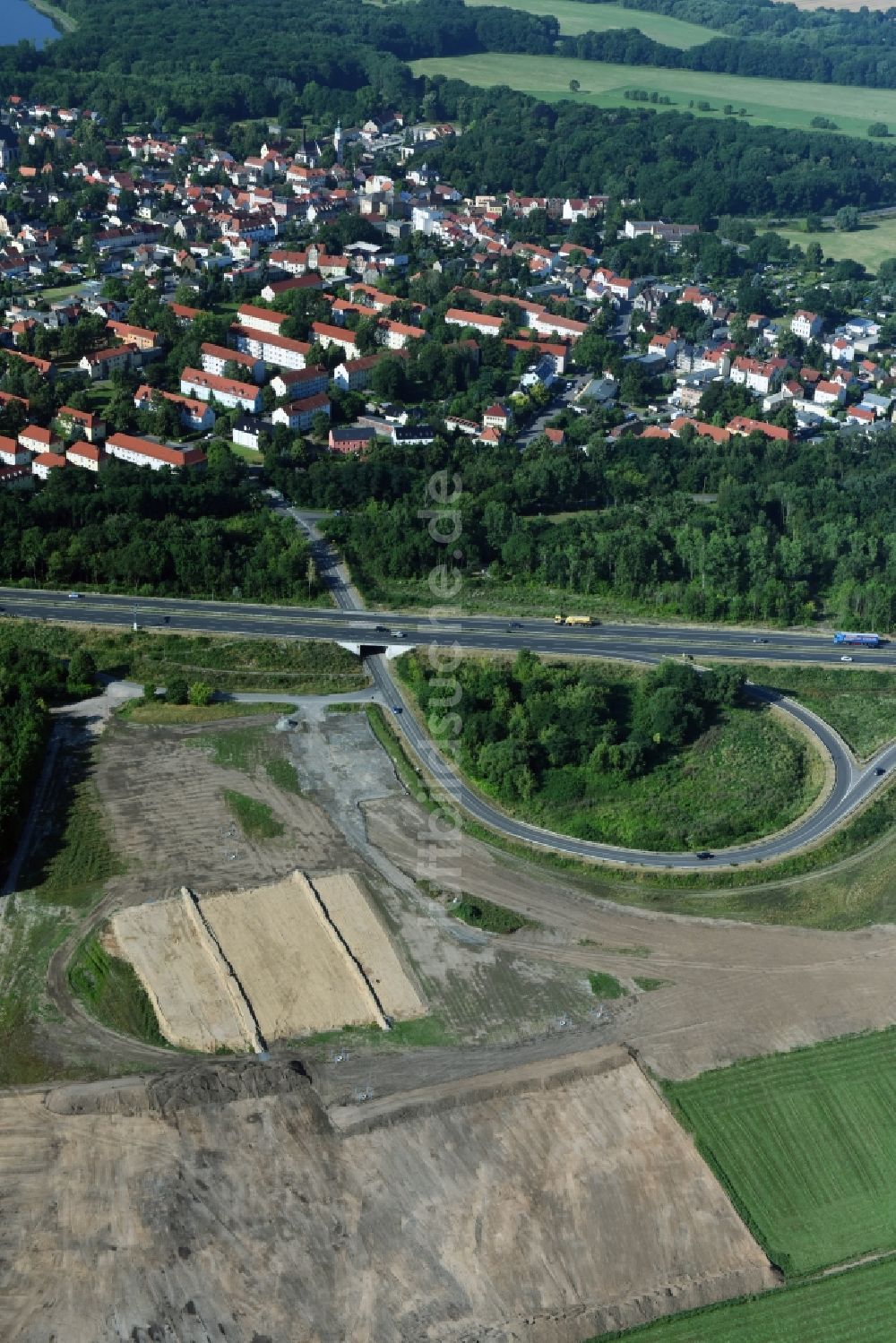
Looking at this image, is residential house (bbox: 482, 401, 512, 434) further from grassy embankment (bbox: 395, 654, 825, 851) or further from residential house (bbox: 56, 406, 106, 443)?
grassy embankment (bbox: 395, 654, 825, 851)

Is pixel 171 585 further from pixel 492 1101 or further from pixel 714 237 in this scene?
pixel 714 237

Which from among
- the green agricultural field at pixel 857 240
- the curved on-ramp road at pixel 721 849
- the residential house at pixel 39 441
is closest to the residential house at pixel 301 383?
the residential house at pixel 39 441

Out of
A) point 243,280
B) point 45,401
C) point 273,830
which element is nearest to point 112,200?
point 243,280

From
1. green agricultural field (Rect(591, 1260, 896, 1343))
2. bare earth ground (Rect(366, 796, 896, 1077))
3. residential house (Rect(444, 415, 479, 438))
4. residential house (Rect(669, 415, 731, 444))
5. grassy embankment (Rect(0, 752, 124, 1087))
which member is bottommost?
green agricultural field (Rect(591, 1260, 896, 1343))

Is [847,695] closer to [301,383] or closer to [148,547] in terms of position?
[148,547]

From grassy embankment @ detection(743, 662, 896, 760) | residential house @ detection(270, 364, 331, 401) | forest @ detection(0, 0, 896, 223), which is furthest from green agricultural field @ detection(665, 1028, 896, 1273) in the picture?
forest @ detection(0, 0, 896, 223)

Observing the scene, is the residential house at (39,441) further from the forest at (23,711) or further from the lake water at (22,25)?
the lake water at (22,25)

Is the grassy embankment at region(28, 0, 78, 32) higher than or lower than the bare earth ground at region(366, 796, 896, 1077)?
higher
